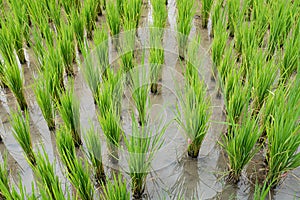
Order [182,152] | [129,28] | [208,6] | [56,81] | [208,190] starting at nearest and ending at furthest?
[208,190], [182,152], [56,81], [129,28], [208,6]

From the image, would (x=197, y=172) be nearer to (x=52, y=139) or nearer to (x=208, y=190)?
(x=208, y=190)

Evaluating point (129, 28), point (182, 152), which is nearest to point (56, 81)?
point (129, 28)

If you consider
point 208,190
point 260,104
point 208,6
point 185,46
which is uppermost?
point 208,6

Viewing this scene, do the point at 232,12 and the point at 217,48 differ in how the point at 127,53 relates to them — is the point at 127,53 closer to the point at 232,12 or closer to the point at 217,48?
the point at 217,48

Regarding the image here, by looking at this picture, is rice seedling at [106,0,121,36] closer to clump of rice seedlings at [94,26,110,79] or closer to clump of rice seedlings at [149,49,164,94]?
clump of rice seedlings at [94,26,110,79]

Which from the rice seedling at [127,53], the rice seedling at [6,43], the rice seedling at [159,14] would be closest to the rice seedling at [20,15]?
the rice seedling at [6,43]

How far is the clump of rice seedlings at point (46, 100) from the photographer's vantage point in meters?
1.98

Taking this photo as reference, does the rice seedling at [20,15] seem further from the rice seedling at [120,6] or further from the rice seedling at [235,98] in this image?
the rice seedling at [235,98]

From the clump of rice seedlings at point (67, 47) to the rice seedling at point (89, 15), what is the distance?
11.3 inches

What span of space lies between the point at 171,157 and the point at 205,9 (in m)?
1.47

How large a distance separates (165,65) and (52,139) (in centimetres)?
95

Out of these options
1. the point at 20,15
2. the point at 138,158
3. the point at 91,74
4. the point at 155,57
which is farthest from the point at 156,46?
the point at 20,15

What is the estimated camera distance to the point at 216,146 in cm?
204

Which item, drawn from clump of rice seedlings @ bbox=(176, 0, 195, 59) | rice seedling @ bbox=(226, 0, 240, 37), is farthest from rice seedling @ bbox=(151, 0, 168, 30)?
rice seedling @ bbox=(226, 0, 240, 37)
